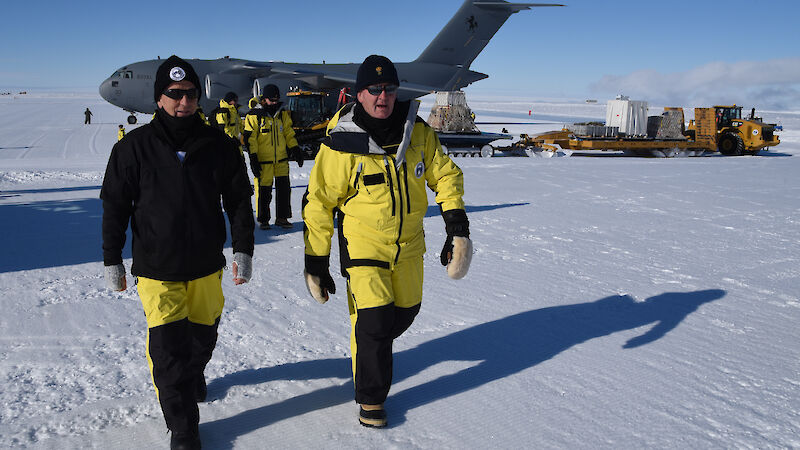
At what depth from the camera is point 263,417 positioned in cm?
291

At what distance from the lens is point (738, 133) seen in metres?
20.6

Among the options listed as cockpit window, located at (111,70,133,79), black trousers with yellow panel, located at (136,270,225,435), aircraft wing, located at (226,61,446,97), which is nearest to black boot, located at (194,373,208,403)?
black trousers with yellow panel, located at (136,270,225,435)

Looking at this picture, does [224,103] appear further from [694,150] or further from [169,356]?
[694,150]

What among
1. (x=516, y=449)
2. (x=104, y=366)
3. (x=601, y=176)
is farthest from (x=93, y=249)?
(x=601, y=176)

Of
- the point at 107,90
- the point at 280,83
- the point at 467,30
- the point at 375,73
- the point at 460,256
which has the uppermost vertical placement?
the point at 467,30

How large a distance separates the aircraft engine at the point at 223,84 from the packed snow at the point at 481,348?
1427cm

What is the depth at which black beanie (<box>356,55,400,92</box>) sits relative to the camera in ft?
8.93

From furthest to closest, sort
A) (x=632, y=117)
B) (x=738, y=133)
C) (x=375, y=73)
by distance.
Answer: (x=738, y=133) < (x=632, y=117) < (x=375, y=73)

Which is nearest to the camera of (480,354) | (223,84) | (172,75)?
(172,75)

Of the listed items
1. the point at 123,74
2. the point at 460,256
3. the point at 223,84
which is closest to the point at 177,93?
the point at 460,256

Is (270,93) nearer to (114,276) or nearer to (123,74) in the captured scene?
(114,276)

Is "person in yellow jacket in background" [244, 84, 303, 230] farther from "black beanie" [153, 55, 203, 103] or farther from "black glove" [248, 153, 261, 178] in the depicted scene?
"black beanie" [153, 55, 203, 103]

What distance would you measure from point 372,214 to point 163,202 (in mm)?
947

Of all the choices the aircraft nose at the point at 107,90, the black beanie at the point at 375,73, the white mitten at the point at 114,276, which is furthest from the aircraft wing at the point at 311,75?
the white mitten at the point at 114,276
